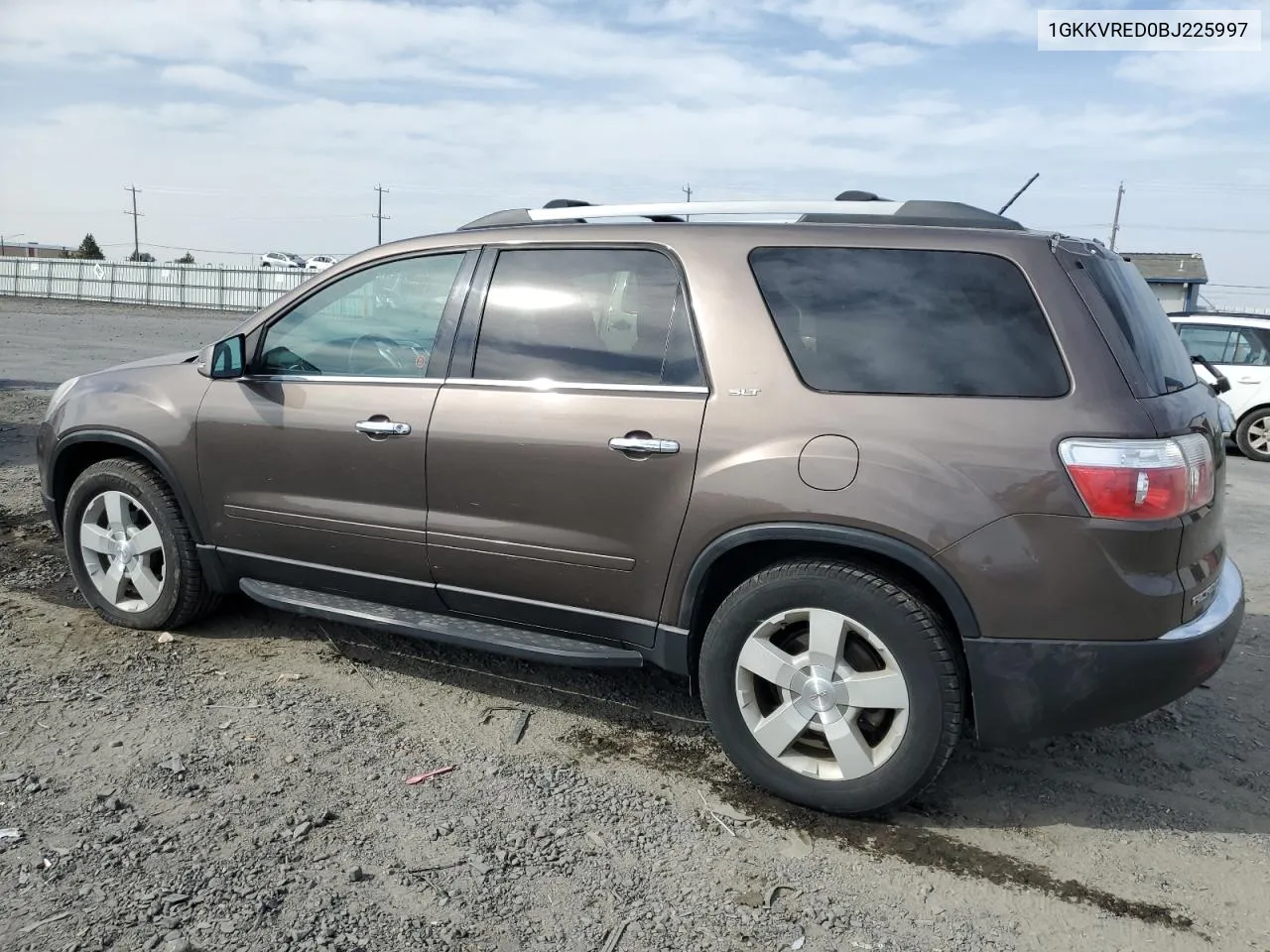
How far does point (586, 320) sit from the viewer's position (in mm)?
3535

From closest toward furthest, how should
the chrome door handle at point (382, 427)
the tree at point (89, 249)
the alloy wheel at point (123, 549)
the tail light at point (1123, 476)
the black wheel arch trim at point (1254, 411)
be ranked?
the tail light at point (1123, 476) → the chrome door handle at point (382, 427) → the alloy wheel at point (123, 549) → the black wheel arch trim at point (1254, 411) → the tree at point (89, 249)

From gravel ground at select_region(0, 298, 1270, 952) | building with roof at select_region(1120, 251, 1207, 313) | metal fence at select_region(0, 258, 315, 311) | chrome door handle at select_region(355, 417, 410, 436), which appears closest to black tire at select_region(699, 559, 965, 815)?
gravel ground at select_region(0, 298, 1270, 952)

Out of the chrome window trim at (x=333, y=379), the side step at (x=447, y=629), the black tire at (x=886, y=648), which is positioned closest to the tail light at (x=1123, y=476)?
the black tire at (x=886, y=648)

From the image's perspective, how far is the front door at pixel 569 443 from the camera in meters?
3.31

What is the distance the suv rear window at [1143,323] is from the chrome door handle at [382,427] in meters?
2.34

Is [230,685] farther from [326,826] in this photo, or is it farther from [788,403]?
[788,403]

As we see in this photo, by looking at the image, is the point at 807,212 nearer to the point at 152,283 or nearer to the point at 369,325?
the point at 369,325

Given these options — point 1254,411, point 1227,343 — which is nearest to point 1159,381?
point 1254,411

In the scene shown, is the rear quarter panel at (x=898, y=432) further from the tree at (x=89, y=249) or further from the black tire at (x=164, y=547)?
the tree at (x=89, y=249)

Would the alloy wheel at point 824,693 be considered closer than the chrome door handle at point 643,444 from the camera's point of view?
Yes

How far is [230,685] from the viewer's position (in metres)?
3.99

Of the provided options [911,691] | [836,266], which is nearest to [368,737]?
[911,691]

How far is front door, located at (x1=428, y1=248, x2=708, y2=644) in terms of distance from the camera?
3307 mm

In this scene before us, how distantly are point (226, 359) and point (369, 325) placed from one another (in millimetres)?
609
